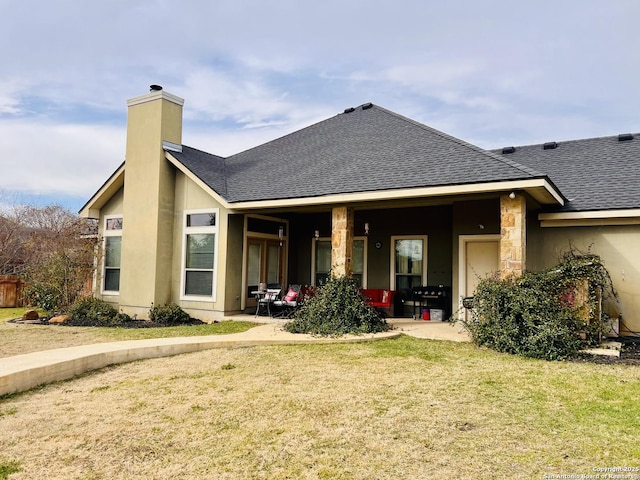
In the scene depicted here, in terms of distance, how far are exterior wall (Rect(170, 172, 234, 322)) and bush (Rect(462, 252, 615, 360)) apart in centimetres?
572

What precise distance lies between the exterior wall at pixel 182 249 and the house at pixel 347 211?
1.3 inches

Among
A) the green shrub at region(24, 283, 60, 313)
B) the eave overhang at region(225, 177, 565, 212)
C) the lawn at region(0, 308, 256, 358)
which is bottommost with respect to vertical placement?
the lawn at region(0, 308, 256, 358)

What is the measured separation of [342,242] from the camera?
32.3 feet

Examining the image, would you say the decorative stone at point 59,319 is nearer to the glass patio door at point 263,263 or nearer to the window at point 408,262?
the glass patio door at point 263,263

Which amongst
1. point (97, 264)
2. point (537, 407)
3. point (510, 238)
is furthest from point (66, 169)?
point (537, 407)

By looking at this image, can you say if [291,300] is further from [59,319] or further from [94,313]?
[59,319]

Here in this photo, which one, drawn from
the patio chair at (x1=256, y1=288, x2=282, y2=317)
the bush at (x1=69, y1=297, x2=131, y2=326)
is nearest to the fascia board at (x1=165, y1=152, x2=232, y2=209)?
the patio chair at (x1=256, y1=288, x2=282, y2=317)

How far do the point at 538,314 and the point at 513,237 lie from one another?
1.51 metres

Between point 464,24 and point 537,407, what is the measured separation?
10.2 m

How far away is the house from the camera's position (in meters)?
9.38

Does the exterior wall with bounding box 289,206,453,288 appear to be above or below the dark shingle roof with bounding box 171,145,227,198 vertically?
below

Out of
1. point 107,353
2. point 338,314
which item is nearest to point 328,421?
point 107,353

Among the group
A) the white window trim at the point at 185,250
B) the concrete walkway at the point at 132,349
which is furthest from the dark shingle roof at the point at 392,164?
the concrete walkway at the point at 132,349

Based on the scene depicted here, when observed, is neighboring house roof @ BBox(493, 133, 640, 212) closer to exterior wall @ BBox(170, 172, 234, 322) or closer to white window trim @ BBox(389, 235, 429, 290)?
white window trim @ BBox(389, 235, 429, 290)
